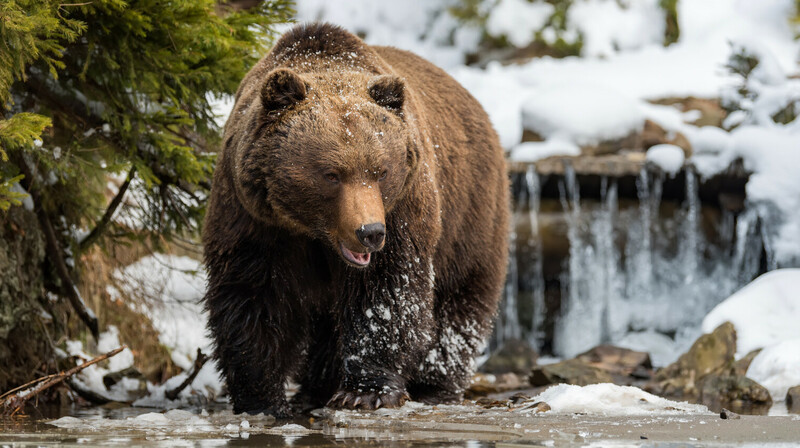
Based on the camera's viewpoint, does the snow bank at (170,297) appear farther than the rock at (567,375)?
No

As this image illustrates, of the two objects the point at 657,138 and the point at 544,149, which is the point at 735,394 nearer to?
the point at 544,149

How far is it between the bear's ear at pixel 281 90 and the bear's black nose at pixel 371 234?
0.78m

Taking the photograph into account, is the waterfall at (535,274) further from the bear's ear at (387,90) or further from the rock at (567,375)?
the bear's ear at (387,90)

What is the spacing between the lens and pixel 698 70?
16875mm

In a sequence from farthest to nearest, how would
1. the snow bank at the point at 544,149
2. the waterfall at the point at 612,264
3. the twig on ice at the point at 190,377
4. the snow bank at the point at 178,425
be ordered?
the snow bank at the point at 544,149 < the waterfall at the point at 612,264 < the twig on ice at the point at 190,377 < the snow bank at the point at 178,425

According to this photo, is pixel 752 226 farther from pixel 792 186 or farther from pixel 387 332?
pixel 387 332

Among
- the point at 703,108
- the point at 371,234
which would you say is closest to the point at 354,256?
the point at 371,234

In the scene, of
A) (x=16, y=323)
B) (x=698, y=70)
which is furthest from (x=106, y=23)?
(x=698, y=70)

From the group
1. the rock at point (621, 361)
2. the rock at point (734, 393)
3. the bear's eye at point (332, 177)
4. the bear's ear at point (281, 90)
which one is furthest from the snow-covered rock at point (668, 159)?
the bear's eye at point (332, 177)

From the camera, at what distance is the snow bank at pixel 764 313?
25.8 ft

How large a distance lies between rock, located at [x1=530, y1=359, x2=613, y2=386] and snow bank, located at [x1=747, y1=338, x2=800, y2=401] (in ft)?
3.54

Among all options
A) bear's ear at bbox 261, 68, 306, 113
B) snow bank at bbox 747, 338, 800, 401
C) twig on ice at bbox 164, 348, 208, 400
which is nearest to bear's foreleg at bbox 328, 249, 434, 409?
bear's ear at bbox 261, 68, 306, 113

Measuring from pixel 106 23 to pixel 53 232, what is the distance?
145cm

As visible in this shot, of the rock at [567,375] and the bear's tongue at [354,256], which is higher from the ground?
the bear's tongue at [354,256]
